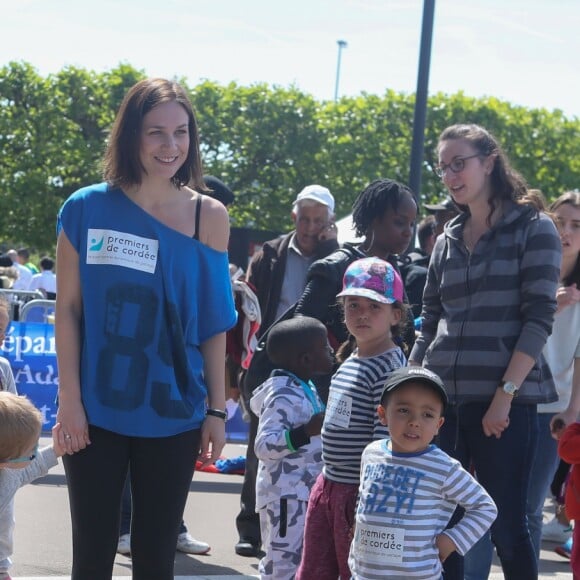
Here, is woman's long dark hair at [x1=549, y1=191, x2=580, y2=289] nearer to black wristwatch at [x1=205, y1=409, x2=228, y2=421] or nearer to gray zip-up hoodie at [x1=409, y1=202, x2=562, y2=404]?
gray zip-up hoodie at [x1=409, y1=202, x2=562, y2=404]

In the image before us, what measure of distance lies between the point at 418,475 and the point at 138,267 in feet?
3.82

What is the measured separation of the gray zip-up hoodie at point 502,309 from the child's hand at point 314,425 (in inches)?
19.7

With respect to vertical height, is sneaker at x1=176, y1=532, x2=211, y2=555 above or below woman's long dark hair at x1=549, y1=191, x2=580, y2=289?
below

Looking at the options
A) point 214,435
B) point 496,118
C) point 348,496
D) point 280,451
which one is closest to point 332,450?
point 348,496

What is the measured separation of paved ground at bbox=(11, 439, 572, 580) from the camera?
5.86m

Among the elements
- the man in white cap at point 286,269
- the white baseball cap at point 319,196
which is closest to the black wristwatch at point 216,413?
the man in white cap at point 286,269

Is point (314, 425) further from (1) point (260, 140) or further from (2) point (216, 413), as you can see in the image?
(1) point (260, 140)

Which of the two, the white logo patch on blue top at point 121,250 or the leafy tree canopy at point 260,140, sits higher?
the leafy tree canopy at point 260,140

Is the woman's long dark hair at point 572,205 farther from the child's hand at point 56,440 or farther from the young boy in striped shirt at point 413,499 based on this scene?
the child's hand at point 56,440

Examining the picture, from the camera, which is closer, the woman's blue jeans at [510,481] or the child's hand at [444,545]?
the child's hand at [444,545]

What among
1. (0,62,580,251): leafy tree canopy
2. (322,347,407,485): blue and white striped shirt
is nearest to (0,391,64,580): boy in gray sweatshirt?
(322,347,407,485): blue and white striped shirt

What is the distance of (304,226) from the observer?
6492mm

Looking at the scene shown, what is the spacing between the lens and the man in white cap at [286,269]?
6398 millimetres

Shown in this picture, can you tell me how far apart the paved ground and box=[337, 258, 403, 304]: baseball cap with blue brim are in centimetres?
203
